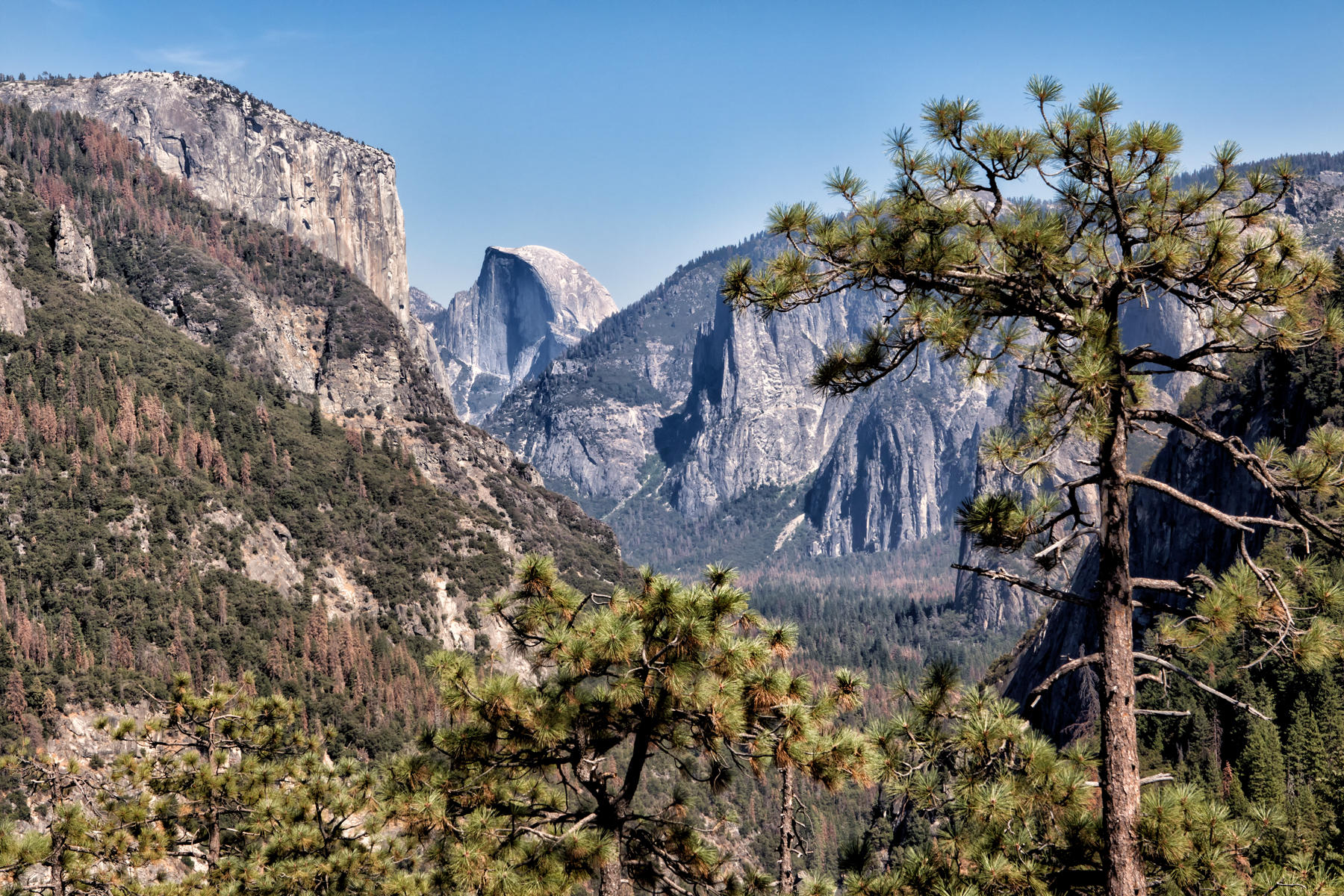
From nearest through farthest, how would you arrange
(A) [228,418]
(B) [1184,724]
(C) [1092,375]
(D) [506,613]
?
(C) [1092,375] < (D) [506,613] < (B) [1184,724] < (A) [228,418]

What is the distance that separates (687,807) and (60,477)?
137m

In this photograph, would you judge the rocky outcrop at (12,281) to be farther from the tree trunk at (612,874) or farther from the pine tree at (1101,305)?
the pine tree at (1101,305)

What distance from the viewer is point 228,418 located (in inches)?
6555

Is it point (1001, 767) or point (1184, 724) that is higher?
point (1001, 767)

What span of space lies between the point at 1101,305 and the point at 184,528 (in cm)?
14845

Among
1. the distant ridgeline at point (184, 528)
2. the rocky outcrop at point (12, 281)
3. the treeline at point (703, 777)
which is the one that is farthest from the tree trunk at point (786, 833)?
the rocky outcrop at point (12, 281)

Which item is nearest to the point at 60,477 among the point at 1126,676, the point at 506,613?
the point at 506,613

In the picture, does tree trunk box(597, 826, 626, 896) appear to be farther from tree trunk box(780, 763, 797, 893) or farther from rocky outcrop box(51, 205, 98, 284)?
rocky outcrop box(51, 205, 98, 284)

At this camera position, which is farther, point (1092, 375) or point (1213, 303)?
point (1213, 303)

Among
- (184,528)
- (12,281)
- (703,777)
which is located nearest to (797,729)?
(703,777)

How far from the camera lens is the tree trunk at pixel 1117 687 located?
9.98 metres

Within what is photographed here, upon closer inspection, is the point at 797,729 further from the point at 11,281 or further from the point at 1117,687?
the point at 11,281

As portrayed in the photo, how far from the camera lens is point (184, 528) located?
135875 millimetres

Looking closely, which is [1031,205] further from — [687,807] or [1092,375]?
[687,807]
